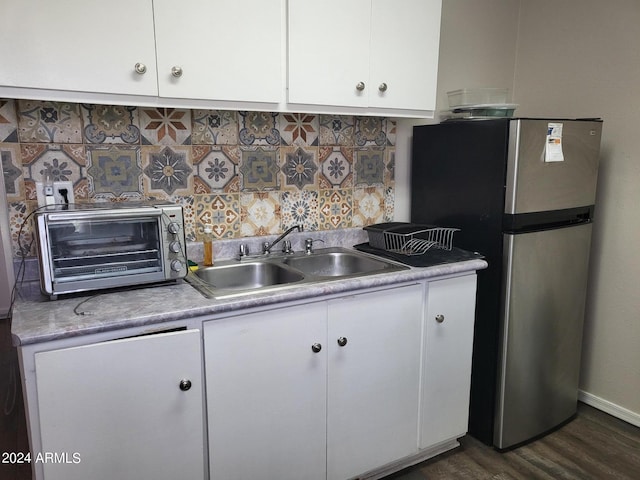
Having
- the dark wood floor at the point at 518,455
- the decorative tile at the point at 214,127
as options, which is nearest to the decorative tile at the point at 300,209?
the decorative tile at the point at 214,127

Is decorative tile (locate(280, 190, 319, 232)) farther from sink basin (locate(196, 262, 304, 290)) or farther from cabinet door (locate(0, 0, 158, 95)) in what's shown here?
cabinet door (locate(0, 0, 158, 95))

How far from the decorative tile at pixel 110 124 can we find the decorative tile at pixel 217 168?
25 cm

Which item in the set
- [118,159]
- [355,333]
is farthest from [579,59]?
[118,159]

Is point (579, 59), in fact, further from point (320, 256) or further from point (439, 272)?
point (320, 256)

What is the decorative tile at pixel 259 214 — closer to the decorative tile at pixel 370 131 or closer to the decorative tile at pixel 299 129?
the decorative tile at pixel 299 129

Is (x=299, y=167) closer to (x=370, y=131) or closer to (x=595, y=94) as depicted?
(x=370, y=131)

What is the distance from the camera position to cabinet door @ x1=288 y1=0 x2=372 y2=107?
1.77 m

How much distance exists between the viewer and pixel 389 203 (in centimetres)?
253

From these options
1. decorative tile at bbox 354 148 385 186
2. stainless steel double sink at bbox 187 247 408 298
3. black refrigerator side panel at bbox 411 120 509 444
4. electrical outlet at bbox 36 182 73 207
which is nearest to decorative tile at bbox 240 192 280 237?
stainless steel double sink at bbox 187 247 408 298

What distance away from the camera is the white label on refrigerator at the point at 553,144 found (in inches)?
80.3

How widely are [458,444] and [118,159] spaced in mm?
1944

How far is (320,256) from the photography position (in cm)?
220

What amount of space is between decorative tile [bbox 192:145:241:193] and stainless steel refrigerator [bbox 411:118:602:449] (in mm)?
960

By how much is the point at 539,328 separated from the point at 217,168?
1628 millimetres
